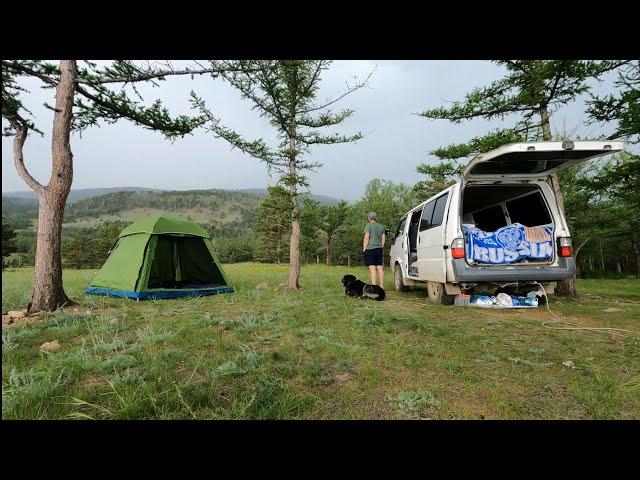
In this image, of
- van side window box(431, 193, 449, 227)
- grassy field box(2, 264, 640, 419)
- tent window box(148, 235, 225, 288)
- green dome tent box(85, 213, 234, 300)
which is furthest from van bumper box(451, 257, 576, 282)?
tent window box(148, 235, 225, 288)

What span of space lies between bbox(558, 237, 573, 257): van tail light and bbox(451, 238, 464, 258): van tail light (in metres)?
1.68

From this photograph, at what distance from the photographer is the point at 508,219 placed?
635 centimetres

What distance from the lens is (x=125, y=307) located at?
5.92 m

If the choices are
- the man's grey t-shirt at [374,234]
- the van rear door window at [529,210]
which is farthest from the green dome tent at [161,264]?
the van rear door window at [529,210]

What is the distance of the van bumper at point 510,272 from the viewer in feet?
16.8

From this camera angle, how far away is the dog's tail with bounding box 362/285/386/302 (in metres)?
6.94

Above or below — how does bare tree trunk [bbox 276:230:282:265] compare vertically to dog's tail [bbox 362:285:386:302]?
above

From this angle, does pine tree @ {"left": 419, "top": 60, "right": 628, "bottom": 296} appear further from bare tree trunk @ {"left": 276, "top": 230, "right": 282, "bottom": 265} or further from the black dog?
bare tree trunk @ {"left": 276, "top": 230, "right": 282, "bottom": 265}

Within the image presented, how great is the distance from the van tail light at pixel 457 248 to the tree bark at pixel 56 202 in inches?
270

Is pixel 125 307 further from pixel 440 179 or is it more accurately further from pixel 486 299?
A: pixel 440 179

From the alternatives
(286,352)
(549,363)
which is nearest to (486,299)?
(549,363)

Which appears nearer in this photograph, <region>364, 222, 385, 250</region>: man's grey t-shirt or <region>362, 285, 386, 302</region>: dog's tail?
<region>362, 285, 386, 302</region>: dog's tail
